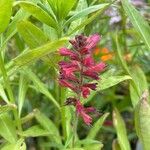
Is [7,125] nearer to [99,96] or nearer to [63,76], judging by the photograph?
[63,76]

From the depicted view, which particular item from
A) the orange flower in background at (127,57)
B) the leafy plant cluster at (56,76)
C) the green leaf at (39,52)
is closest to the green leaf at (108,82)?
the leafy plant cluster at (56,76)

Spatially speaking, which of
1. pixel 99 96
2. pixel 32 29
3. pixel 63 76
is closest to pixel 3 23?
pixel 32 29

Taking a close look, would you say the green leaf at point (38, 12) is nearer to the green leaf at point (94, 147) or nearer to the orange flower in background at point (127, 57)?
the green leaf at point (94, 147)

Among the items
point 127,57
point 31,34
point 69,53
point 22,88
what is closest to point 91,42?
point 69,53

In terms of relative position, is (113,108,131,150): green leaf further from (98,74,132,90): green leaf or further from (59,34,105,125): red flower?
(59,34,105,125): red flower

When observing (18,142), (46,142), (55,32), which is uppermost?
(55,32)

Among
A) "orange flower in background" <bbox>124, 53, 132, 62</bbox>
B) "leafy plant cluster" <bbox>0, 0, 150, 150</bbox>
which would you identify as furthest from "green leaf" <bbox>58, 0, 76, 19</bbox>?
"orange flower in background" <bbox>124, 53, 132, 62</bbox>

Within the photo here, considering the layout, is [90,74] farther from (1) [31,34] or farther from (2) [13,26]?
(2) [13,26]
